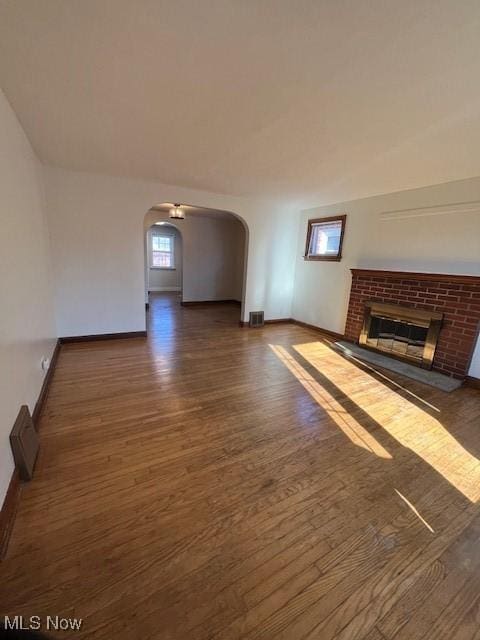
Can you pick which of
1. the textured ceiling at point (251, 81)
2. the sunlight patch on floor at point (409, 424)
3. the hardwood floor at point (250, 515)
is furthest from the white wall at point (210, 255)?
the hardwood floor at point (250, 515)

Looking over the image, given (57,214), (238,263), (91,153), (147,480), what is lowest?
(147,480)

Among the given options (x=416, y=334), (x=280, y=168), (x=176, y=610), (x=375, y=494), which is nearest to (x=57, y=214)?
(x=280, y=168)

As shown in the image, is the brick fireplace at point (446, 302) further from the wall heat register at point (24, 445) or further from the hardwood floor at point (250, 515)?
the wall heat register at point (24, 445)

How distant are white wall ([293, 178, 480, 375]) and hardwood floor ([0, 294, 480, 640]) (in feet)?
5.92

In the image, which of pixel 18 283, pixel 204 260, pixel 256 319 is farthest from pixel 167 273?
pixel 18 283

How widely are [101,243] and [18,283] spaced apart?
213 centimetres

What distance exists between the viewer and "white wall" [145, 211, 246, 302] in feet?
23.8

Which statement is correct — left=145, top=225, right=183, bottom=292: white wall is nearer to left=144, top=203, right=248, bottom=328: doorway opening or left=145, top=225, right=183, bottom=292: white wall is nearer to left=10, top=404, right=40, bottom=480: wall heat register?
left=144, top=203, right=248, bottom=328: doorway opening

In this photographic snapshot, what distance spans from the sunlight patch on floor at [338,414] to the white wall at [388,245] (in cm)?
192

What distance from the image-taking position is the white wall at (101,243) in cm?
360

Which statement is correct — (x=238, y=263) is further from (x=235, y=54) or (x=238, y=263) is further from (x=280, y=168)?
(x=235, y=54)

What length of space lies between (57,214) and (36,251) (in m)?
1.21

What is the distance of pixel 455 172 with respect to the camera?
2961 mm

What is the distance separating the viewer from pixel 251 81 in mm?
1714
